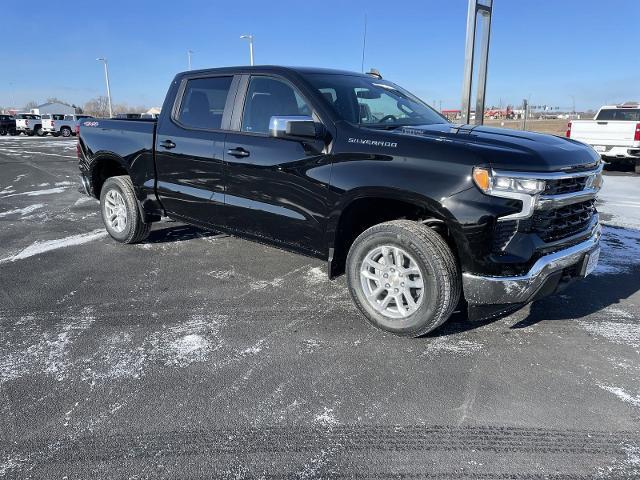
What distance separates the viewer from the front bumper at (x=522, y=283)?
309cm

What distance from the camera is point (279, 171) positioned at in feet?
13.0

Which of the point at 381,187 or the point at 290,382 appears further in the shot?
the point at 381,187

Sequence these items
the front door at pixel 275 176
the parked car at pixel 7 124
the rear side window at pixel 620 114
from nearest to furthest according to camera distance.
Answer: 1. the front door at pixel 275 176
2. the rear side window at pixel 620 114
3. the parked car at pixel 7 124

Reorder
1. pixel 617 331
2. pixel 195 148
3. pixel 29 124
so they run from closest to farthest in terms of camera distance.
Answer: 1. pixel 617 331
2. pixel 195 148
3. pixel 29 124

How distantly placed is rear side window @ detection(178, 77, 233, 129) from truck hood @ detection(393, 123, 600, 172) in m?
1.73

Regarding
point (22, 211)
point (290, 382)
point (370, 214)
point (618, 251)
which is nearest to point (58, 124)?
point (22, 211)

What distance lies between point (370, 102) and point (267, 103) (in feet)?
2.79

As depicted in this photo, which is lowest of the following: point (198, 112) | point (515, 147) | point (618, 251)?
point (618, 251)

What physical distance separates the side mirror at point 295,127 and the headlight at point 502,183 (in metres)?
A: 1.20

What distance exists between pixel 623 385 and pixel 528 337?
0.70m

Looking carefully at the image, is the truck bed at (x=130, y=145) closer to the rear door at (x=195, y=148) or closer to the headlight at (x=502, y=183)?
the rear door at (x=195, y=148)

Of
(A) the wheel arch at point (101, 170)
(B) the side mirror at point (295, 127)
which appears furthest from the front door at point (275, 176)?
(A) the wheel arch at point (101, 170)

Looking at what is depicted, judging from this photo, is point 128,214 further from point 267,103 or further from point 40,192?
point 40,192

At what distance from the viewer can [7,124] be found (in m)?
37.7
